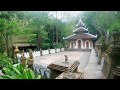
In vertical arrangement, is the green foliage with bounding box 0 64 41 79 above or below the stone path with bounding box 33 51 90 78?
above

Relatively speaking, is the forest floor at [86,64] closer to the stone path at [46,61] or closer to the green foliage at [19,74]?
the stone path at [46,61]

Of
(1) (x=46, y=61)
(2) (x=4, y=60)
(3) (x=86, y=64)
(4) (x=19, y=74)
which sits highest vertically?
(2) (x=4, y=60)

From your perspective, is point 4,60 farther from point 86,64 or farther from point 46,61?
point 46,61

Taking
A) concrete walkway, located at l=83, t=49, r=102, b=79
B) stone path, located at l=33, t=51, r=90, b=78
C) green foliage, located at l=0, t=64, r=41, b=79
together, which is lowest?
stone path, located at l=33, t=51, r=90, b=78

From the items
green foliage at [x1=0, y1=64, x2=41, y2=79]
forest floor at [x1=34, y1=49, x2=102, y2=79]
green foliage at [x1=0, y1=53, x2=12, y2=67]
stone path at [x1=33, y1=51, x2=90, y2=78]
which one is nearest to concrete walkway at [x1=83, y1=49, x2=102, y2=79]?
forest floor at [x1=34, y1=49, x2=102, y2=79]

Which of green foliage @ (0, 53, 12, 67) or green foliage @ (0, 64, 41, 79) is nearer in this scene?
green foliage @ (0, 64, 41, 79)

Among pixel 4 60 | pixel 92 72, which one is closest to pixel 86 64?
pixel 92 72

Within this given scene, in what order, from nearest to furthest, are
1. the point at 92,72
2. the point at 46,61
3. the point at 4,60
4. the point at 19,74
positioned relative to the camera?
the point at 19,74 < the point at 92,72 < the point at 4,60 < the point at 46,61

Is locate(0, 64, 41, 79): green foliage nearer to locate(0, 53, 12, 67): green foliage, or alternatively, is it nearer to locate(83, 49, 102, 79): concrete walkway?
locate(0, 53, 12, 67): green foliage
